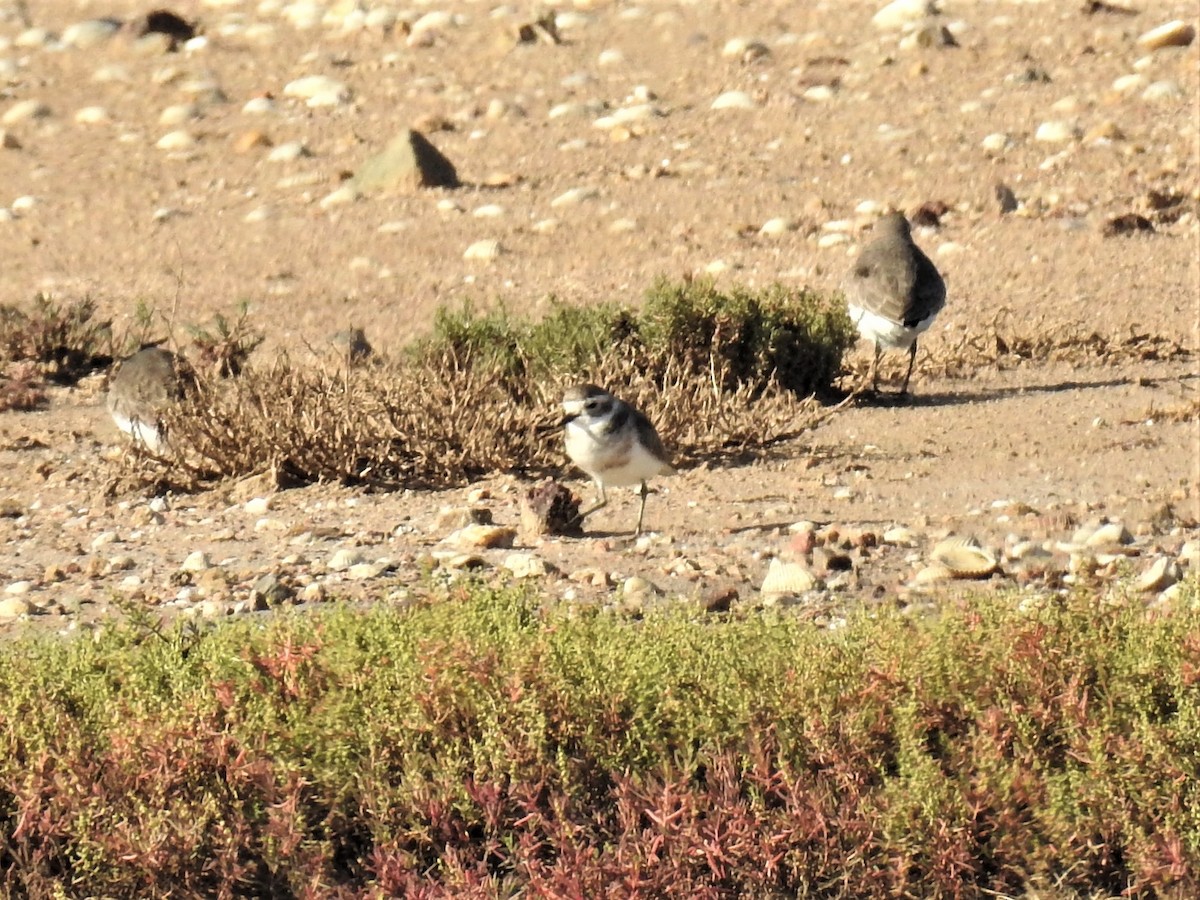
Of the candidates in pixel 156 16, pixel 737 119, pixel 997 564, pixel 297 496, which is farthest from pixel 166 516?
pixel 156 16

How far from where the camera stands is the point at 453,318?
889 cm

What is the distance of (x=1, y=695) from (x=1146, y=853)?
260cm

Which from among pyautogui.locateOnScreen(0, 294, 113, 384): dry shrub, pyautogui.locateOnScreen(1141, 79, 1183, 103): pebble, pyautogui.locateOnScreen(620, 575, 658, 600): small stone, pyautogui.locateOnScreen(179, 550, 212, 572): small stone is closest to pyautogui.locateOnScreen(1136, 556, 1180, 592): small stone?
pyautogui.locateOnScreen(620, 575, 658, 600): small stone

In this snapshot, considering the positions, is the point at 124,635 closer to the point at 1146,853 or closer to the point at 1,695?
the point at 1,695

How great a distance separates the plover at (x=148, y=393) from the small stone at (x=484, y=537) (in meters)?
1.78

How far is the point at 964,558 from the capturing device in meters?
6.09

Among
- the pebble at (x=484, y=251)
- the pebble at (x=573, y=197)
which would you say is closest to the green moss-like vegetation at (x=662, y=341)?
the pebble at (x=484, y=251)

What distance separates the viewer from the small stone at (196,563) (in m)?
6.47

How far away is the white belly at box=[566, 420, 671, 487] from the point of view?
22.1 feet

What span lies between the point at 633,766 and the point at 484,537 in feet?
7.70

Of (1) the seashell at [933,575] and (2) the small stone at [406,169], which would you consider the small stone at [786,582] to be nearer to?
(1) the seashell at [933,575]

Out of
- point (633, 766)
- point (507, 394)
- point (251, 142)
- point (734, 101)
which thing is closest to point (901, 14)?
point (734, 101)

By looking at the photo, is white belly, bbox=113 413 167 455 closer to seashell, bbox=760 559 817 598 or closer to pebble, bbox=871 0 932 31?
seashell, bbox=760 559 817 598

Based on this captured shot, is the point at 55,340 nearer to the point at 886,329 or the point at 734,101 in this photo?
the point at 886,329
